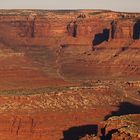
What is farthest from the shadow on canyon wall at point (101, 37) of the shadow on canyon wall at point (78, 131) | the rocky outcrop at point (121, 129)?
the rocky outcrop at point (121, 129)

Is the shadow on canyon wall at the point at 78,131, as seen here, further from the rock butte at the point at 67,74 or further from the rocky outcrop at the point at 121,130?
the rocky outcrop at the point at 121,130

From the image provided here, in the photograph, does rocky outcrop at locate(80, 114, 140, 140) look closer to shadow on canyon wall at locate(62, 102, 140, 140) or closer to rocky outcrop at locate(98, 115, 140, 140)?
rocky outcrop at locate(98, 115, 140, 140)

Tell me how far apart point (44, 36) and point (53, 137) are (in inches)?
3021

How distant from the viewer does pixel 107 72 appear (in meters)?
110

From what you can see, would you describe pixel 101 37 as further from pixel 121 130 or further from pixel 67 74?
pixel 121 130

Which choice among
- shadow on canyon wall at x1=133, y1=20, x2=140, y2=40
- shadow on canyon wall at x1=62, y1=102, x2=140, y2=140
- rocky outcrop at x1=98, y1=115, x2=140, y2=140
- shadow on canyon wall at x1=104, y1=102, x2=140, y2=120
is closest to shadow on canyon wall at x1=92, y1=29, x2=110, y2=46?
shadow on canyon wall at x1=133, y1=20, x2=140, y2=40

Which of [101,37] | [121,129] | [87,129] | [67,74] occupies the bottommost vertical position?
[67,74]

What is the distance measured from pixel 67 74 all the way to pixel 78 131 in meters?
44.7

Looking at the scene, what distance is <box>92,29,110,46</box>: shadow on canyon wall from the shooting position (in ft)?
430

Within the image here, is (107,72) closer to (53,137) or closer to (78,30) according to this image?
(78,30)

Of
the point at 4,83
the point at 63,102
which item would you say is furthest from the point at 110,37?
the point at 63,102

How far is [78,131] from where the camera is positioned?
208 ft

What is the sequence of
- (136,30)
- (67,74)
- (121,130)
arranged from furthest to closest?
1. (136,30)
2. (67,74)
3. (121,130)

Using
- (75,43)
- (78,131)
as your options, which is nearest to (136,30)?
(75,43)
